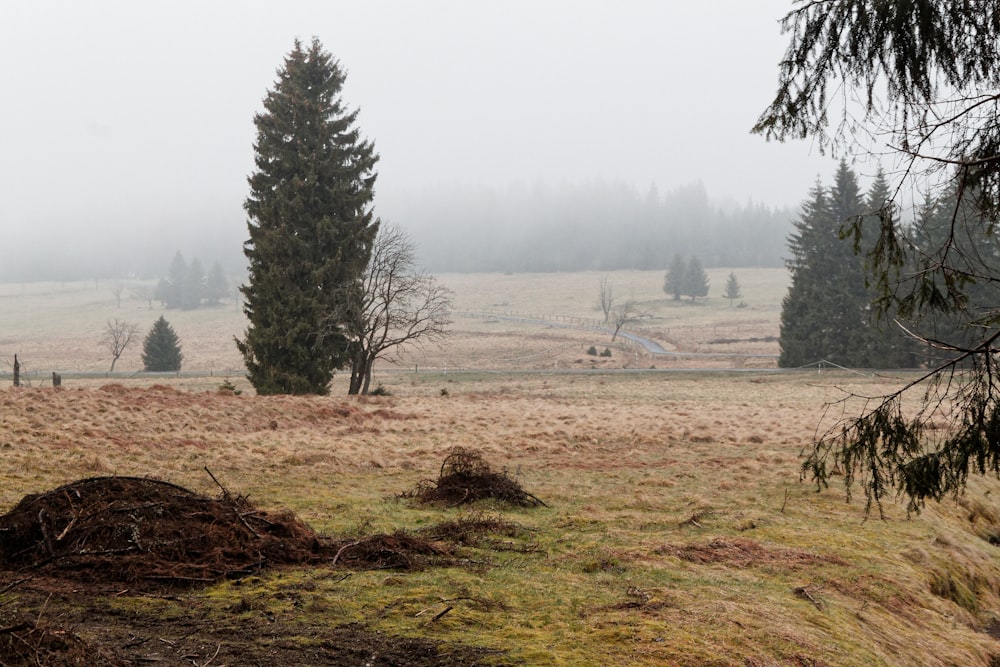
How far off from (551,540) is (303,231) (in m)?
26.3

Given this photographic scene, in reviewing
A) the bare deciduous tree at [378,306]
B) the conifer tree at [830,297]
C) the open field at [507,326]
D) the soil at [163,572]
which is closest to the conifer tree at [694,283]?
the open field at [507,326]

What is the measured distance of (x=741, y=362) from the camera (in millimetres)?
62750

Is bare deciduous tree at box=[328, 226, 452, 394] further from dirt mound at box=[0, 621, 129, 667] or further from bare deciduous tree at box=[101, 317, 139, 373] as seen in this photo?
bare deciduous tree at box=[101, 317, 139, 373]

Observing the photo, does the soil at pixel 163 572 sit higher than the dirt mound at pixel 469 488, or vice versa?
the soil at pixel 163 572

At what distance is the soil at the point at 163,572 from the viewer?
18.2ft

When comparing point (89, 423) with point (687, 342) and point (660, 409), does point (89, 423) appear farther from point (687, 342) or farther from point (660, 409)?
point (687, 342)

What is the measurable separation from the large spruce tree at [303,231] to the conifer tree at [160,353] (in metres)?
31.2

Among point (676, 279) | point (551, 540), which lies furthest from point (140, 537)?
point (676, 279)

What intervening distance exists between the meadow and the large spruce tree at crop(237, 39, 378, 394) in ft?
23.0

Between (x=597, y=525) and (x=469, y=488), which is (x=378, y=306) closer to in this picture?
(x=469, y=488)

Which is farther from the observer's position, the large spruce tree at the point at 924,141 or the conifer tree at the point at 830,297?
the conifer tree at the point at 830,297

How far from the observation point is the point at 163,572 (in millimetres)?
7312

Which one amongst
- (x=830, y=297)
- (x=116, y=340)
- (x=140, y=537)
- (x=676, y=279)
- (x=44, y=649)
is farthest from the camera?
(x=676, y=279)

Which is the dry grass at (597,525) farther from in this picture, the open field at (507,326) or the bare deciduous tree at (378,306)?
the open field at (507,326)
